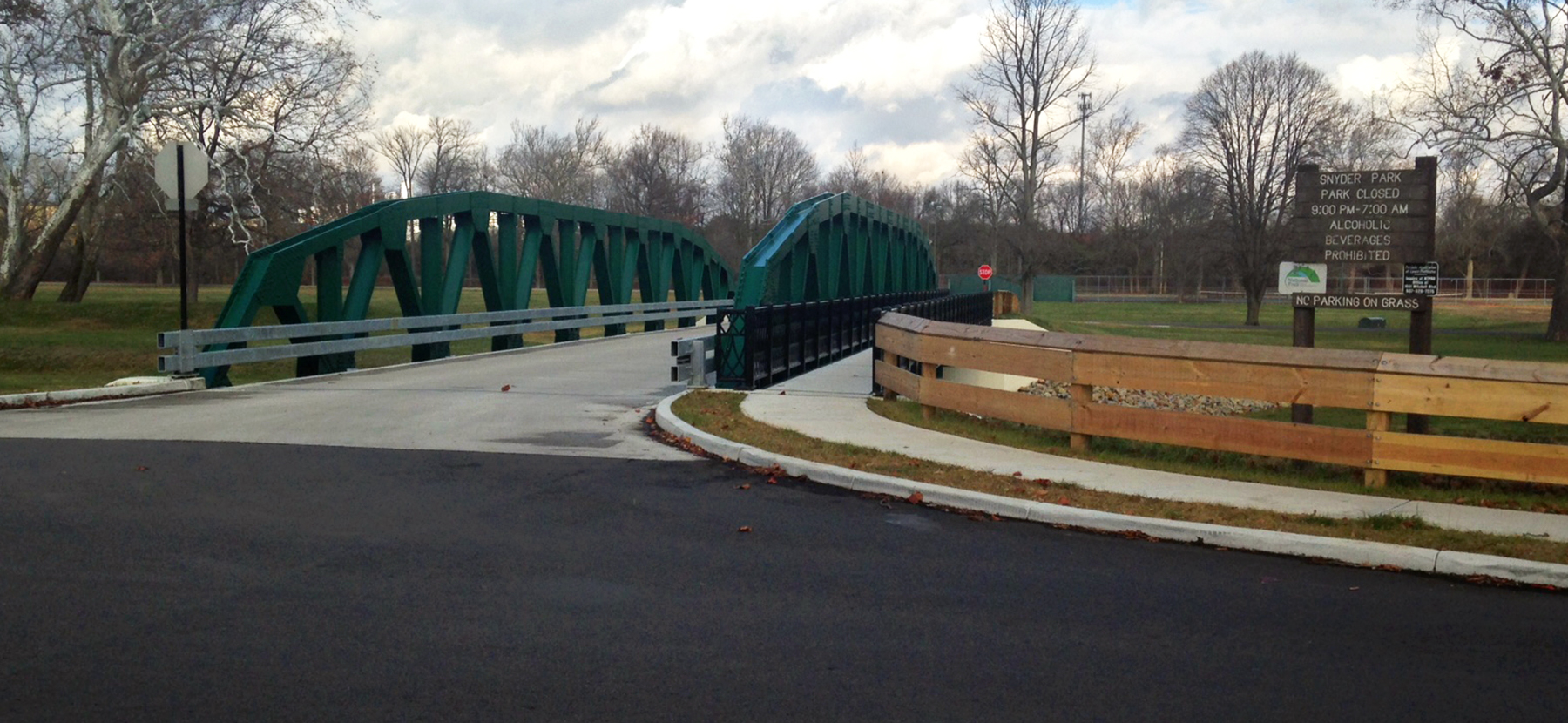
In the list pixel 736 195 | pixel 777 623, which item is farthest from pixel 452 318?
pixel 736 195

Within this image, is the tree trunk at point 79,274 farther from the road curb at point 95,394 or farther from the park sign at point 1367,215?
the park sign at point 1367,215

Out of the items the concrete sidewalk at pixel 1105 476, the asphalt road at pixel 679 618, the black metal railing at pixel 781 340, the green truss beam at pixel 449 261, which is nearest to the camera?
the asphalt road at pixel 679 618

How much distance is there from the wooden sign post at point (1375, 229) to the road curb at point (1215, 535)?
4684 millimetres

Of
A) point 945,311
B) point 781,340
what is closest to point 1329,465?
point 781,340

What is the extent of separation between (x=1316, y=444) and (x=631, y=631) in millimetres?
6453

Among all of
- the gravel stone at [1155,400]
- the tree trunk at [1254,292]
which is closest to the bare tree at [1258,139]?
the tree trunk at [1254,292]

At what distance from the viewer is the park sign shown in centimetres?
1226

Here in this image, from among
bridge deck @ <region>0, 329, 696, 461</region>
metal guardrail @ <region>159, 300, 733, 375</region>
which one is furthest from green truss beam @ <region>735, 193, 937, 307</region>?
bridge deck @ <region>0, 329, 696, 461</region>

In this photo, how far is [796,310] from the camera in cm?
1888

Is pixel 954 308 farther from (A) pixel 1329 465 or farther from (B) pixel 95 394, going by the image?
(B) pixel 95 394

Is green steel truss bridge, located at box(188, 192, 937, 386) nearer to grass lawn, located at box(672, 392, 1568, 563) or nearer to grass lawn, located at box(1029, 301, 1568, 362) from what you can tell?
grass lawn, located at box(672, 392, 1568, 563)

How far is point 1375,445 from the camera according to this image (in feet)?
31.0

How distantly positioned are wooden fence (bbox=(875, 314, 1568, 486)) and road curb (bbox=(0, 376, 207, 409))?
9.55 meters

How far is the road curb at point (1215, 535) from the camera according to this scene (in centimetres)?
711
